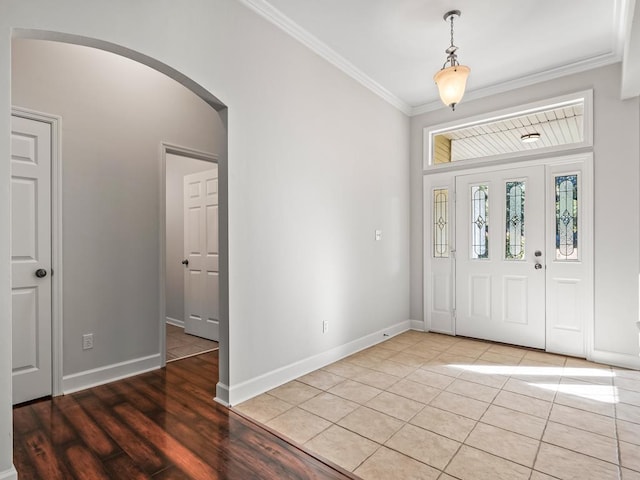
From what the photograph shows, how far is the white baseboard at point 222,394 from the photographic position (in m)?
2.56

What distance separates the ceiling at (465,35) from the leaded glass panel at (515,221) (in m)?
1.21

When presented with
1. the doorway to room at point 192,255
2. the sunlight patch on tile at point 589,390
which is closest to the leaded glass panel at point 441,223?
the sunlight patch on tile at point 589,390

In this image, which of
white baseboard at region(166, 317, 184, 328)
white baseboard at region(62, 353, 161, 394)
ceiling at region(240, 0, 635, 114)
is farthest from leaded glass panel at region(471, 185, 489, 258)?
white baseboard at region(166, 317, 184, 328)

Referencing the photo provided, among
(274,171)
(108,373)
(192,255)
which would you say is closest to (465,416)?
(274,171)

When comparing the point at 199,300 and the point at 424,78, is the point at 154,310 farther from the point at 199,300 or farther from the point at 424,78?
the point at 424,78

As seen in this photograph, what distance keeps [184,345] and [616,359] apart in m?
4.53

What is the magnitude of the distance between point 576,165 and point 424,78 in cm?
186

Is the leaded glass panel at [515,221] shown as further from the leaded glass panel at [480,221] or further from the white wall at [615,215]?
the white wall at [615,215]

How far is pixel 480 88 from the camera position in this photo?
423 centimetres

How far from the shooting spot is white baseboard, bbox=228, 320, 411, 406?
2.62 m

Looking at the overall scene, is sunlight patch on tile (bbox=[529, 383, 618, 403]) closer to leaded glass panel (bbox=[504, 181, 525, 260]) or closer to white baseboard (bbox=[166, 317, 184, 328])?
leaded glass panel (bbox=[504, 181, 525, 260])

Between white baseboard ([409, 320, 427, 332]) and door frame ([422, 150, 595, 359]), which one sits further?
white baseboard ([409, 320, 427, 332])

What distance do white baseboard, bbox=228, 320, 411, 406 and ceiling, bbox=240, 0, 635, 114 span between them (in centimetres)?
290

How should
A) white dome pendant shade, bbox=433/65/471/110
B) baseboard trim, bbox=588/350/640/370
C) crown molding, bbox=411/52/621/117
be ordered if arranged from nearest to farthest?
white dome pendant shade, bbox=433/65/471/110 → baseboard trim, bbox=588/350/640/370 → crown molding, bbox=411/52/621/117
